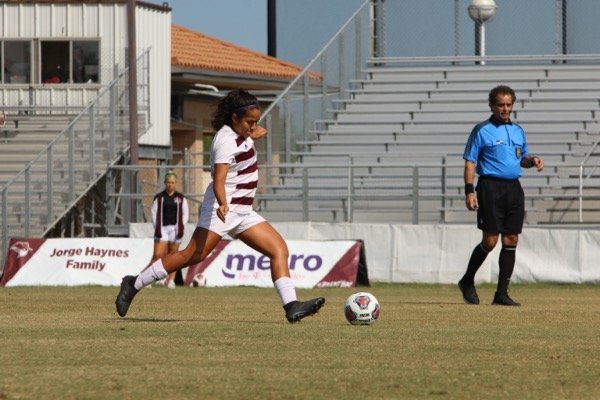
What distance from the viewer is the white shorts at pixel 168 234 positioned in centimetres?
2210

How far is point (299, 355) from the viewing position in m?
8.30

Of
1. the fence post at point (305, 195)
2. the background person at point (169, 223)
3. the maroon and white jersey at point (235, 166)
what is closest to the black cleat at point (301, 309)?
the maroon and white jersey at point (235, 166)

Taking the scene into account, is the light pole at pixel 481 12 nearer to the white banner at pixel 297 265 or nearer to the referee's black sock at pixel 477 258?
the white banner at pixel 297 265

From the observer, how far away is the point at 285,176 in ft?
92.6

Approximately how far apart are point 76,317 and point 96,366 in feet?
15.8

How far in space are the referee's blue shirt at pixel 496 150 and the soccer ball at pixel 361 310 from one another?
11.4ft

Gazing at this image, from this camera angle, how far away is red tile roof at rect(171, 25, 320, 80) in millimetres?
39844

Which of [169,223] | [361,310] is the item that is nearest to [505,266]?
[361,310]

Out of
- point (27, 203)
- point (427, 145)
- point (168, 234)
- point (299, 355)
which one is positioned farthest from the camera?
point (427, 145)

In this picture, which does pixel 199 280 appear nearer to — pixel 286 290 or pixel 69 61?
pixel 286 290

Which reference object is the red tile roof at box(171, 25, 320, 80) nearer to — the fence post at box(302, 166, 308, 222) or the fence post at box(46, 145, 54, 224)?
the fence post at box(46, 145, 54, 224)

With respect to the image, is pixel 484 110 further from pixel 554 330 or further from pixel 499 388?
pixel 499 388

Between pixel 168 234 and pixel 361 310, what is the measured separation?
11451 millimetres

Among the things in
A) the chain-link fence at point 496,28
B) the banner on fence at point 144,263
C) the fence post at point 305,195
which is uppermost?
the chain-link fence at point 496,28
